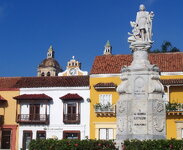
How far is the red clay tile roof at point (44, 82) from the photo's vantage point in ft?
126

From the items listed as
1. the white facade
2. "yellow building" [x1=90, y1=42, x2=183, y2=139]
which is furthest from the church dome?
"yellow building" [x1=90, y1=42, x2=183, y2=139]

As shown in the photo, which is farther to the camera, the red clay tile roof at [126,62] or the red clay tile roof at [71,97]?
the red clay tile roof at [71,97]

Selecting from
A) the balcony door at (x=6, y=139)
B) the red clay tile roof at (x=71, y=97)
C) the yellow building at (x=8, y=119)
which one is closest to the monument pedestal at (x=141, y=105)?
the red clay tile roof at (x=71, y=97)

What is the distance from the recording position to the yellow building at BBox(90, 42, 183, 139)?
115 feet

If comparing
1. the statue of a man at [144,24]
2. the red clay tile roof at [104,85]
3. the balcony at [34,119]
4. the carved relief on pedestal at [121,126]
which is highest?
the statue of a man at [144,24]

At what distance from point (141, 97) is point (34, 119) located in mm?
23049

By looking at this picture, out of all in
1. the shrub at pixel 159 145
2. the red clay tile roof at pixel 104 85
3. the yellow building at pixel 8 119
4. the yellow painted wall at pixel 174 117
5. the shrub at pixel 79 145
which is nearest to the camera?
the shrub at pixel 159 145

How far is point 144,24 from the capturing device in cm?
1700

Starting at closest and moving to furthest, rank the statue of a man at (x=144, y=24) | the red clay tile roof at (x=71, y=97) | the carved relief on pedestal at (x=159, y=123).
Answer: the carved relief on pedestal at (x=159, y=123) < the statue of a man at (x=144, y=24) < the red clay tile roof at (x=71, y=97)

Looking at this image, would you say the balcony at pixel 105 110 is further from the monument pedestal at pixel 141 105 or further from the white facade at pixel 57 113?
the monument pedestal at pixel 141 105

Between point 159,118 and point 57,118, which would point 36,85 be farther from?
point 159,118

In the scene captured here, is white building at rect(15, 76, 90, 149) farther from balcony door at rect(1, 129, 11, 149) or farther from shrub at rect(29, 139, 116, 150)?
shrub at rect(29, 139, 116, 150)

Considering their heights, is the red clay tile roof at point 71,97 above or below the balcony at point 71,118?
above

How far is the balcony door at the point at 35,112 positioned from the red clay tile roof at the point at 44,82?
193 centimetres
